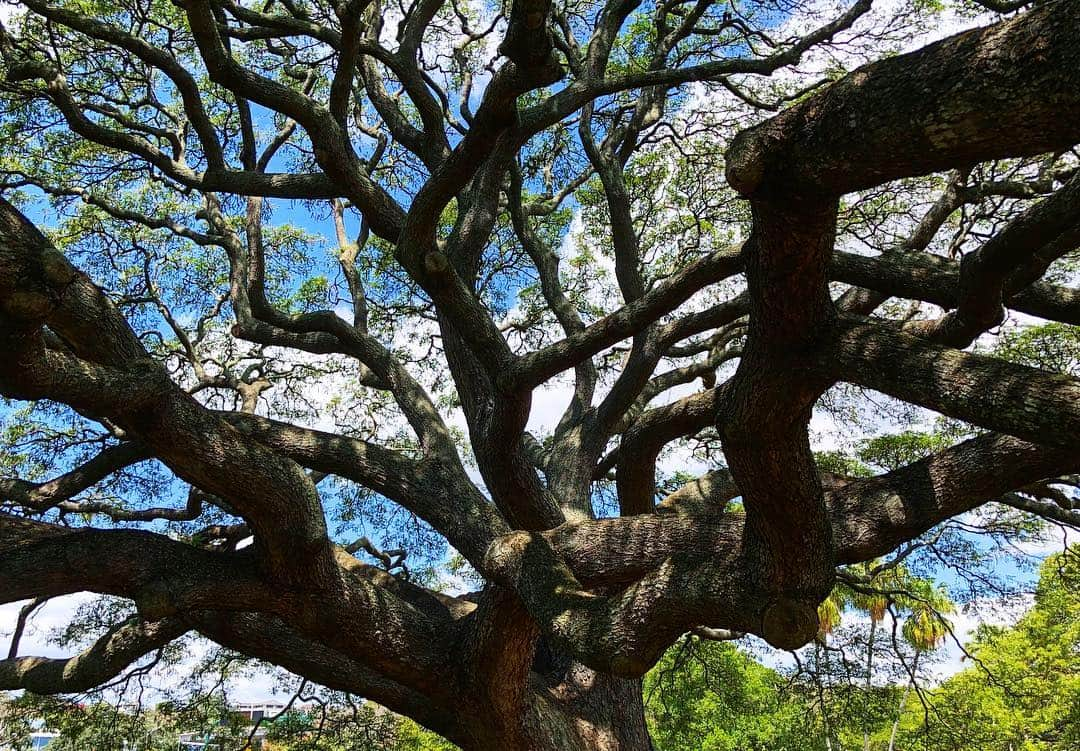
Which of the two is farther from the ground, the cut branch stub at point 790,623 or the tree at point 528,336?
the tree at point 528,336

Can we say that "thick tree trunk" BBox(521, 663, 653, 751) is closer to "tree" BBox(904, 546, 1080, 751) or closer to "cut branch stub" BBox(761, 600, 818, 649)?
"cut branch stub" BBox(761, 600, 818, 649)

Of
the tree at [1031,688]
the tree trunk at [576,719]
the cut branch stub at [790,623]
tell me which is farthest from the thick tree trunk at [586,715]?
the tree at [1031,688]

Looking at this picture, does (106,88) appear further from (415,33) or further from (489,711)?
(489,711)

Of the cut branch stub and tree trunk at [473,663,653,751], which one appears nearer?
the cut branch stub

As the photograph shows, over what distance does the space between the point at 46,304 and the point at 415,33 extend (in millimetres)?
5258

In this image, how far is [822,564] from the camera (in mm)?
3682

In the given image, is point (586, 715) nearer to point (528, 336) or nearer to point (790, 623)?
point (790, 623)

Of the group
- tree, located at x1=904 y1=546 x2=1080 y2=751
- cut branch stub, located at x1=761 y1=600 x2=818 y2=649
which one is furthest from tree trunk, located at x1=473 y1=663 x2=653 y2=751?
tree, located at x1=904 y1=546 x2=1080 y2=751

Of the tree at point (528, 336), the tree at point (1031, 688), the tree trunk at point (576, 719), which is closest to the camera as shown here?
the tree at point (528, 336)

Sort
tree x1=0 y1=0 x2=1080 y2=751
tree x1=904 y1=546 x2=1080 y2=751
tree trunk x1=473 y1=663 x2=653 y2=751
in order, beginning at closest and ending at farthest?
tree x1=0 y1=0 x2=1080 y2=751
tree trunk x1=473 y1=663 x2=653 y2=751
tree x1=904 y1=546 x2=1080 y2=751

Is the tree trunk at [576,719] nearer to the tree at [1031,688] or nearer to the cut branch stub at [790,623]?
the cut branch stub at [790,623]

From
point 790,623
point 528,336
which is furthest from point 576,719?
point 528,336

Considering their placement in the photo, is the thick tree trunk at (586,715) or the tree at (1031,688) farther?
the tree at (1031,688)

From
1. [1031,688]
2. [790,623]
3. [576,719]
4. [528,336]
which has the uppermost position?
[528,336]
